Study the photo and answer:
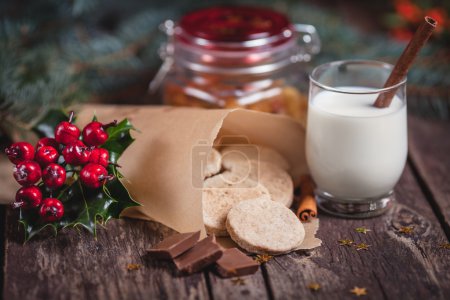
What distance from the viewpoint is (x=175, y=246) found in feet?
3.83

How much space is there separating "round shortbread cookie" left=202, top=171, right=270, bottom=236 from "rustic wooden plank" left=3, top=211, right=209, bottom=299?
0.10 m

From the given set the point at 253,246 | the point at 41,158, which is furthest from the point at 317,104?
the point at 41,158

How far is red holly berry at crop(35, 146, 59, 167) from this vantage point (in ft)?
4.01

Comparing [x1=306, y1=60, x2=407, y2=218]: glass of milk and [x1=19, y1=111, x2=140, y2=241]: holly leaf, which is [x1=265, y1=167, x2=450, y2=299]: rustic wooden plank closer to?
[x1=306, y1=60, x2=407, y2=218]: glass of milk

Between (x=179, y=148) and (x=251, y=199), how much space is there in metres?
0.19

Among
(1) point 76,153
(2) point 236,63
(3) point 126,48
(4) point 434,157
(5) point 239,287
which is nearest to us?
(5) point 239,287

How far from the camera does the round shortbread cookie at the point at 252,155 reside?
1.46 m

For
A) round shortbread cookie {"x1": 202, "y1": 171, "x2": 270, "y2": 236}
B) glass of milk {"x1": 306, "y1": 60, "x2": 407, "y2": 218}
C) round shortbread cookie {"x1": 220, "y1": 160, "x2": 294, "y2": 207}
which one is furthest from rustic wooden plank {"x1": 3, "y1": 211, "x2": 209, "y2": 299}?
glass of milk {"x1": 306, "y1": 60, "x2": 407, "y2": 218}

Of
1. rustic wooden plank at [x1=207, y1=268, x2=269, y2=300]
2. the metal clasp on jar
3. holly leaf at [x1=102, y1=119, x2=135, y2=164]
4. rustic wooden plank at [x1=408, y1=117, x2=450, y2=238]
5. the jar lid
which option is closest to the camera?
rustic wooden plank at [x1=207, y1=268, x2=269, y2=300]

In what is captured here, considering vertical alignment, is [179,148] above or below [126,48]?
above

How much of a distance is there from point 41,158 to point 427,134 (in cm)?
116

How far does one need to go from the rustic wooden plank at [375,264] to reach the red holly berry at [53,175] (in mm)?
445

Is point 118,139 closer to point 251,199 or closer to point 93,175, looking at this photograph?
point 93,175

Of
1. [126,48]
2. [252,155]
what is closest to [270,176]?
[252,155]
